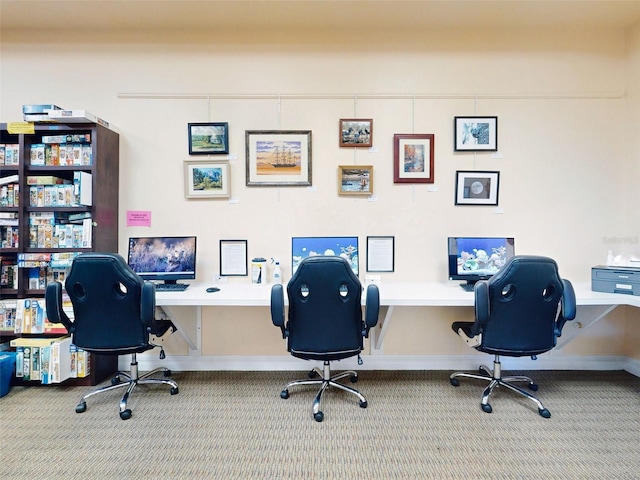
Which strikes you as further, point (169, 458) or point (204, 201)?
point (204, 201)

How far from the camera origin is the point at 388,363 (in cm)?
287

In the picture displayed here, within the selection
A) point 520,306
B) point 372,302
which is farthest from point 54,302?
point 520,306

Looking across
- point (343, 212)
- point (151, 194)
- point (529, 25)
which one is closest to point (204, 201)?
point (151, 194)

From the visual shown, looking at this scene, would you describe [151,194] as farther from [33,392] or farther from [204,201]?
[33,392]

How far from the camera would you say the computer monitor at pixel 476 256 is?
264 centimetres

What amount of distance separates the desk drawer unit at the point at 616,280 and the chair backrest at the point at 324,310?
2006mm

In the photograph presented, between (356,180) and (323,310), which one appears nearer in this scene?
(323,310)

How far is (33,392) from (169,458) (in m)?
1.60

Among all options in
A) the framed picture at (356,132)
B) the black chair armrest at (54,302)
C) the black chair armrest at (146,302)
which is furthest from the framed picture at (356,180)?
the black chair armrest at (54,302)

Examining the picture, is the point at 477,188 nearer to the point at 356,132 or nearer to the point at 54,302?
the point at 356,132

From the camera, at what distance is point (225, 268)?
2.87 m

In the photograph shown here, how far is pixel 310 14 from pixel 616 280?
3302 mm

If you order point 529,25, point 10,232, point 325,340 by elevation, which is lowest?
point 325,340

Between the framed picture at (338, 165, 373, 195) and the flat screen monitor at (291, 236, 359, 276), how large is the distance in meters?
0.47
